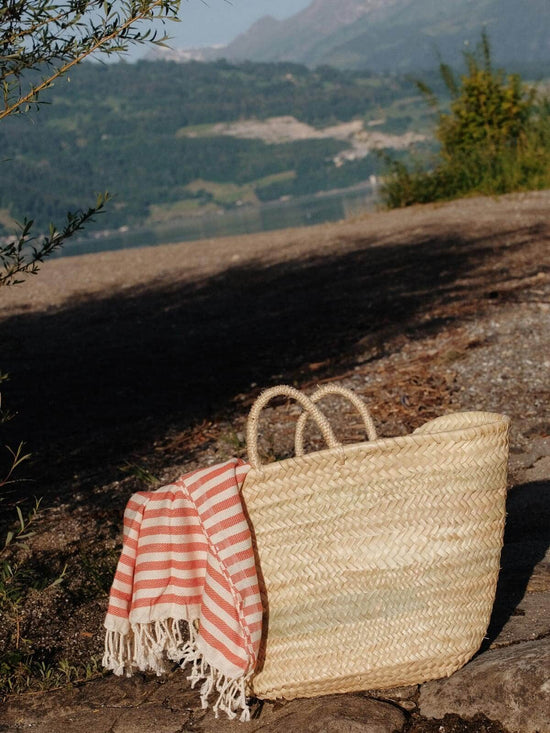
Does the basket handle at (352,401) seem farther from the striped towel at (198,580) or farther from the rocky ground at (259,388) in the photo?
the rocky ground at (259,388)

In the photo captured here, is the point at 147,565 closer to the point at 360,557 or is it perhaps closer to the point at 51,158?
the point at 360,557

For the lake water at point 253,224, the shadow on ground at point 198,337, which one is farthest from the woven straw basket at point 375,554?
the lake water at point 253,224

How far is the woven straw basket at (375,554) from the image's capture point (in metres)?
2.19

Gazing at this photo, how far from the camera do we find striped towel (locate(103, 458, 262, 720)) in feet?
7.18

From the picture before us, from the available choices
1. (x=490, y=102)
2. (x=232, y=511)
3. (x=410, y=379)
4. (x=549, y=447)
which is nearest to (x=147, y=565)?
(x=232, y=511)

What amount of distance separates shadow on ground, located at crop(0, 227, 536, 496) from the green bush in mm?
4437

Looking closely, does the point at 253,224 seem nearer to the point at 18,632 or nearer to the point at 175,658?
the point at 18,632

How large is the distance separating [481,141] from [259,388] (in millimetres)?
11851

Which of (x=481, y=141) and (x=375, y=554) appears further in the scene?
(x=481, y=141)

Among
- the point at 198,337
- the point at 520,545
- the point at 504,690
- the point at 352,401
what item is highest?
the point at 352,401

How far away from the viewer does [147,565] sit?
2.31m

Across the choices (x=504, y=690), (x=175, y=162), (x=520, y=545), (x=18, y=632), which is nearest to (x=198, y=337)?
(x=520, y=545)

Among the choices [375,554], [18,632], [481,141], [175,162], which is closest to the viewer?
[375,554]

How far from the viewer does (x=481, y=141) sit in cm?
1596
